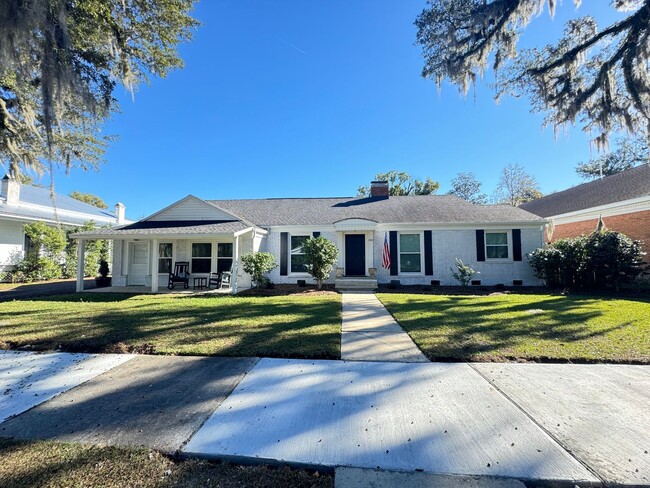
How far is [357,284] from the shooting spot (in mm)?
12062

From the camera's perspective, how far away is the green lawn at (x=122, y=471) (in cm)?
190

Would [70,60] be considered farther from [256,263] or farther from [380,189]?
[380,189]

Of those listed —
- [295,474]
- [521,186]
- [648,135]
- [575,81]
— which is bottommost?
[295,474]

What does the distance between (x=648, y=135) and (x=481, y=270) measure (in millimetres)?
6678

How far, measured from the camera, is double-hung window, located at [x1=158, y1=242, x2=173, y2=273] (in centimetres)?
1300

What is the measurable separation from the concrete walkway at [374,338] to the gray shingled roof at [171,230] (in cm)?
599

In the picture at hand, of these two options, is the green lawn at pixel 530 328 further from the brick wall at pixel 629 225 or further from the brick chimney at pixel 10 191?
the brick chimney at pixel 10 191

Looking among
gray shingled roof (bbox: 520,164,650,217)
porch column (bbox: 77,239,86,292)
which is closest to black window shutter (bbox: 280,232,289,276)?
porch column (bbox: 77,239,86,292)

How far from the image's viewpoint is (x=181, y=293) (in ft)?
35.7

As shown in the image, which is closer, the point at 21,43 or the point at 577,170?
the point at 21,43

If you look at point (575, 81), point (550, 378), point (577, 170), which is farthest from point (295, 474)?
point (577, 170)

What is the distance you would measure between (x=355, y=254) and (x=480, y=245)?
209 inches

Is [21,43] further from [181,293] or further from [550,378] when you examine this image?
[550,378]

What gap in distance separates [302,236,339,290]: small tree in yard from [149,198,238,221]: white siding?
12.7 feet
